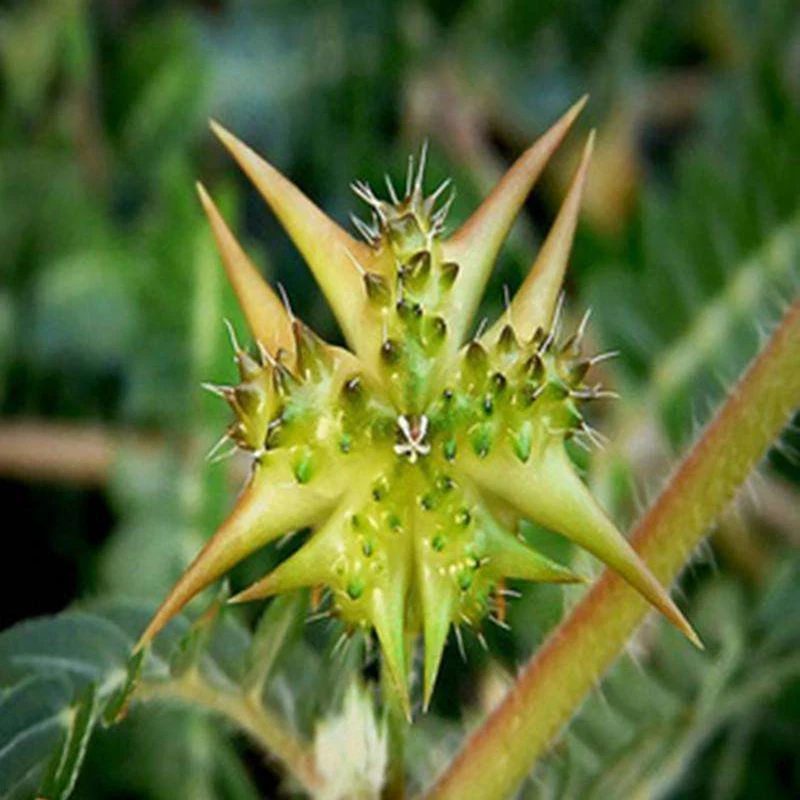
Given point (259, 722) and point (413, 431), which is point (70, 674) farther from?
point (413, 431)

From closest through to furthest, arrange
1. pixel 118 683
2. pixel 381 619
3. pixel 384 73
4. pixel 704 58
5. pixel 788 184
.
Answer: pixel 381 619 → pixel 118 683 → pixel 788 184 → pixel 384 73 → pixel 704 58

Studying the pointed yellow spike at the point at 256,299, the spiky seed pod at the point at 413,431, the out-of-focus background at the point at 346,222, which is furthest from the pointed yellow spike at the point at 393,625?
the out-of-focus background at the point at 346,222

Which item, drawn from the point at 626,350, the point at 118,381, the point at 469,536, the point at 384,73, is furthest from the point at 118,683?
the point at 384,73

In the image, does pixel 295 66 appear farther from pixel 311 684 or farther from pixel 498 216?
pixel 498 216

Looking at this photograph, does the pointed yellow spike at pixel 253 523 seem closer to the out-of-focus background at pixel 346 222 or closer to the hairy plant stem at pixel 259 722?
the hairy plant stem at pixel 259 722

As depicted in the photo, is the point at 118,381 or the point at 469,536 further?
the point at 118,381

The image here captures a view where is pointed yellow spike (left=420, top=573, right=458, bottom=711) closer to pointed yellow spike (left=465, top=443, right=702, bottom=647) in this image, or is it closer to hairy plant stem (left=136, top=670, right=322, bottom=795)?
pointed yellow spike (left=465, top=443, right=702, bottom=647)
